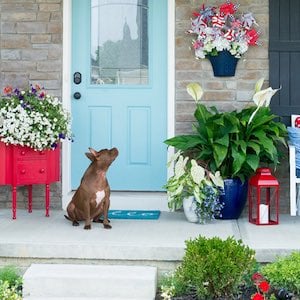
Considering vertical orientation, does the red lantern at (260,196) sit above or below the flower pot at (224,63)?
below

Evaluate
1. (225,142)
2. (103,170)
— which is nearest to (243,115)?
(225,142)

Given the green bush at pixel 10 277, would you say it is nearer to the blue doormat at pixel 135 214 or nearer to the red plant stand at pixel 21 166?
the red plant stand at pixel 21 166

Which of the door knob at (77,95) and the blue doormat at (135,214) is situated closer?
the blue doormat at (135,214)

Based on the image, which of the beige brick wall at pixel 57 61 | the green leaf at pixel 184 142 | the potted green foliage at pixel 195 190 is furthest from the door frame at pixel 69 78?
the potted green foliage at pixel 195 190

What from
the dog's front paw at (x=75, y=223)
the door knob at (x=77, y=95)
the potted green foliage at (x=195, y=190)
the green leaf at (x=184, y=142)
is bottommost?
the dog's front paw at (x=75, y=223)

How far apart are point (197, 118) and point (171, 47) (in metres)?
0.68

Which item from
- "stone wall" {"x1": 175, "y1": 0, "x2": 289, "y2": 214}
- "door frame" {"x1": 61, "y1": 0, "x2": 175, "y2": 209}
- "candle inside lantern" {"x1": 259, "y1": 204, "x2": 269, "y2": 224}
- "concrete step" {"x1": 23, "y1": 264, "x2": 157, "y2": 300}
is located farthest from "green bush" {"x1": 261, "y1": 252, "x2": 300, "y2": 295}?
"door frame" {"x1": 61, "y1": 0, "x2": 175, "y2": 209}

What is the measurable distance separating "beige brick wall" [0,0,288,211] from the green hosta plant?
0.27m

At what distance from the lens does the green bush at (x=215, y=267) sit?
140 inches

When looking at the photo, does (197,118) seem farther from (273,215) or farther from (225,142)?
(273,215)

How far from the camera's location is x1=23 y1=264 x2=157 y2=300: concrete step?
12.4 feet

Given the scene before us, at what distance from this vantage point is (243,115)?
5117 millimetres

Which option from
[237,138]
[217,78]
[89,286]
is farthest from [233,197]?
[89,286]

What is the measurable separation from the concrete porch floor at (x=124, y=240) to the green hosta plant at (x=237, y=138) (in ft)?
1.53
